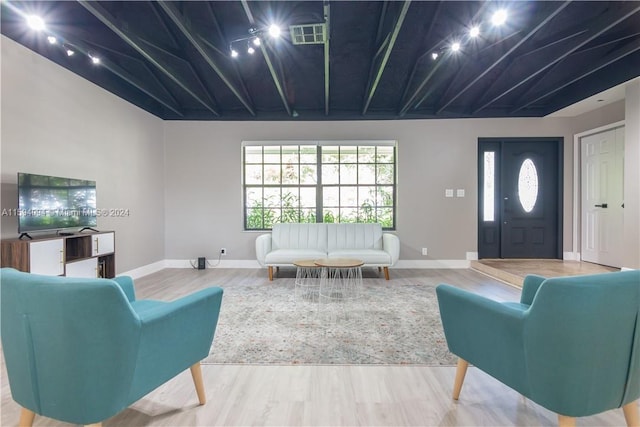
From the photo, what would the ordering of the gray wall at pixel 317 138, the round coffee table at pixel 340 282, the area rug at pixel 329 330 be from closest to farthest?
the area rug at pixel 329 330
the round coffee table at pixel 340 282
the gray wall at pixel 317 138

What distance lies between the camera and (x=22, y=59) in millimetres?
2766

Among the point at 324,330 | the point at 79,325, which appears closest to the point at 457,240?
the point at 324,330

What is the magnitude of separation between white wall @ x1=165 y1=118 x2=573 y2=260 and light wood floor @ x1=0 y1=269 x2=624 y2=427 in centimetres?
326

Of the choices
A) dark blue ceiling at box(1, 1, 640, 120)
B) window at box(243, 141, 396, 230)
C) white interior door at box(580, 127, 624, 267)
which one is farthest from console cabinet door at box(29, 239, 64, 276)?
white interior door at box(580, 127, 624, 267)

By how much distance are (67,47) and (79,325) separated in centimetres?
345

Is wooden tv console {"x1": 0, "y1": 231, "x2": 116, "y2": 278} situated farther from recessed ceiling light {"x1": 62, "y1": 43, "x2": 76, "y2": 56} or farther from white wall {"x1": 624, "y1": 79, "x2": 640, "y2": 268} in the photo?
white wall {"x1": 624, "y1": 79, "x2": 640, "y2": 268}

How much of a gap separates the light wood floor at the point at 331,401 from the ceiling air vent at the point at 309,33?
294 centimetres

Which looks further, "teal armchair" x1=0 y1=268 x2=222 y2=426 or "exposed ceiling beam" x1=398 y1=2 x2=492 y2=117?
"exposed ceiling beam" x1=398 y1=2 x2=492 y2=117

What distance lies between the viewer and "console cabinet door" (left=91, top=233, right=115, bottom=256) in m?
3.24

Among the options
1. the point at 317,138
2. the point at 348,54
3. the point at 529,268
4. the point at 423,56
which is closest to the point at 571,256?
the point at 529,268

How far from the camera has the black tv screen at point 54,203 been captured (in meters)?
2.63

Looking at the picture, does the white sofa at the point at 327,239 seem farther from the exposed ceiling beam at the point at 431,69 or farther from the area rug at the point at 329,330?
the exposed ceiling beam at the point at 431,69

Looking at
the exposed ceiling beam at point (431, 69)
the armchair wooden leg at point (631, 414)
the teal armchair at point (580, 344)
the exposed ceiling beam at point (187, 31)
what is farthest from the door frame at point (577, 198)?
the exposed ceiling beam at point (187, 31)

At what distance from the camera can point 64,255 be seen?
9.19ft
